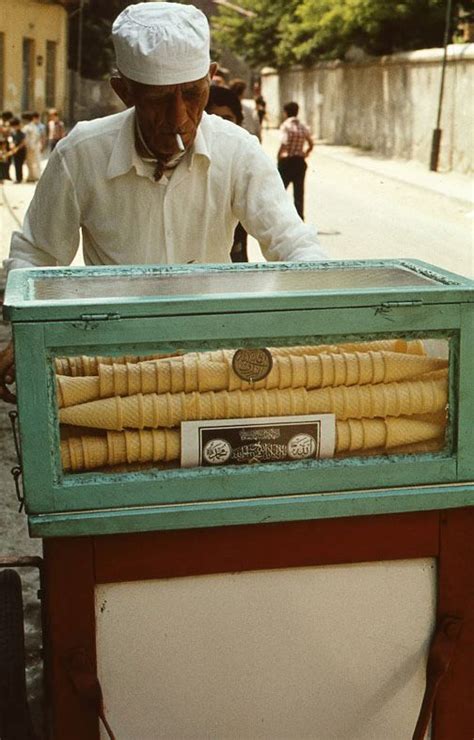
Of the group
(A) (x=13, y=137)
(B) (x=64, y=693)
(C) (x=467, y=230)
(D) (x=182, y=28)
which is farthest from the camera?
(A) (x=13, y=137)

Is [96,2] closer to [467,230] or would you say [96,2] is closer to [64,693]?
[467,230]

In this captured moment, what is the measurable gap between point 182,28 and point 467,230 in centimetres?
→ 1237

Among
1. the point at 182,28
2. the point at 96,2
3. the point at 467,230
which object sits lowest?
the point at 467,230

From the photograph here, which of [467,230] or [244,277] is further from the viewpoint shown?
[467,230]

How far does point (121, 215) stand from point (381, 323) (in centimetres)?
95

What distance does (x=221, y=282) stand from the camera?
200 centimetres

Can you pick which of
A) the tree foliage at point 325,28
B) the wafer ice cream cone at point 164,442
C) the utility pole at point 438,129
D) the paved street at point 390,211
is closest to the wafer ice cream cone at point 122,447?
the wafer ice cream cone at point 164,442

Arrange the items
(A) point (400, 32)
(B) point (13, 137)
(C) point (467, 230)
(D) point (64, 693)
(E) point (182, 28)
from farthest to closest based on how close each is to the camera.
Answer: (A) point (400, 32) < (B) point (13, 137) < (C) point (467, 230) < (E) point (182, 28) < (D) point (64, 693)

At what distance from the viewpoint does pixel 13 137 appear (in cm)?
2142

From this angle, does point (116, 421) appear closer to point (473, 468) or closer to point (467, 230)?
point (473, 468)

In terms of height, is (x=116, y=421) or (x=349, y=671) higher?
(x=116, y=421)

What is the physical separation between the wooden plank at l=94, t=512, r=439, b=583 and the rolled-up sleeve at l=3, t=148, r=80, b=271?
0.92 metres

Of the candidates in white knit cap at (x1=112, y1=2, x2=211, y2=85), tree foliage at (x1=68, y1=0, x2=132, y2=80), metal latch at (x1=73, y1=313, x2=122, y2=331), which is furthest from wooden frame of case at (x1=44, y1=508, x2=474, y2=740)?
tree foliage at (x1=68, y1=0, x2=132, y2=80)

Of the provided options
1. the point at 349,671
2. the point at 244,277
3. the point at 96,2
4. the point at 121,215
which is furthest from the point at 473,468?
the point at 96,2
